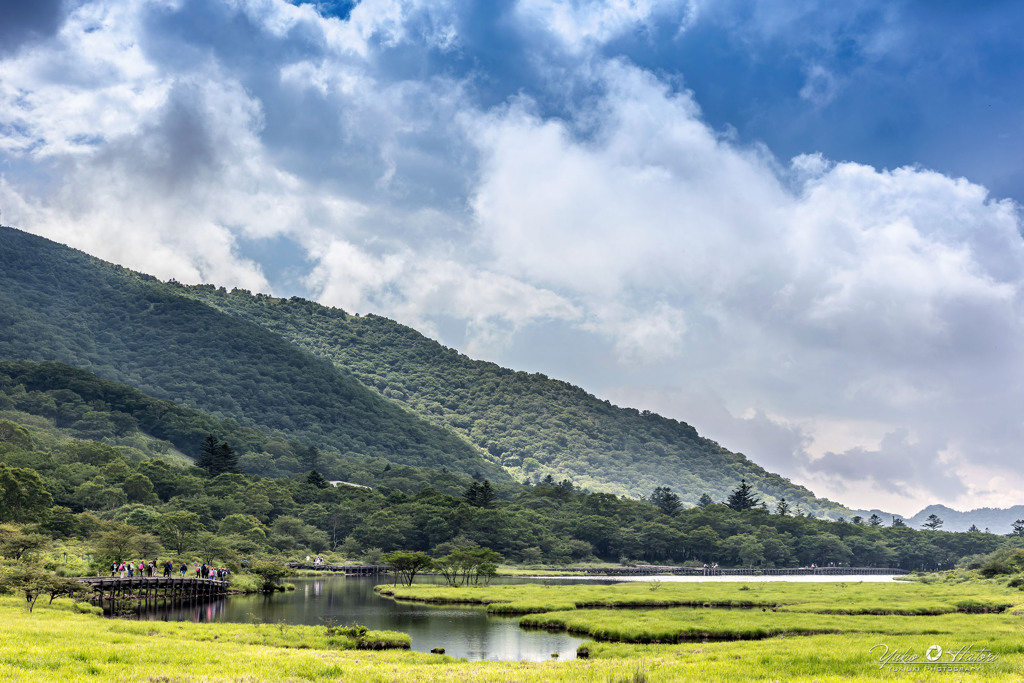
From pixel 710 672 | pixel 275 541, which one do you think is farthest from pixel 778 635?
pixel 275 541

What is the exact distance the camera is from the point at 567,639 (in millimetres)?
48688

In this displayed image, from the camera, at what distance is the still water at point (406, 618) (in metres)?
44.4

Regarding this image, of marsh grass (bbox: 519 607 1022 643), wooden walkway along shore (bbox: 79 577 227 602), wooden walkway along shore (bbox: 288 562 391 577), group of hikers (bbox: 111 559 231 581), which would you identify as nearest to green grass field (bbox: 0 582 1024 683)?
marsh grass (bbox: 519 607 1022 643)

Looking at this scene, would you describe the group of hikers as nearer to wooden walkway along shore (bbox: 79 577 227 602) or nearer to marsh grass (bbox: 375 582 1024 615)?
wooden walkway along shore (bbox: 79 577 227 602)

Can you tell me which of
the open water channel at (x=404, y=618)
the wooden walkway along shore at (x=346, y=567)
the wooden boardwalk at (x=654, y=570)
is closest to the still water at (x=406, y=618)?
the open water channel at (x=404, y=618)

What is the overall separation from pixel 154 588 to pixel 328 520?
72.3 m

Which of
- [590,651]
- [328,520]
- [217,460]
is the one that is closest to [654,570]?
[328,520]

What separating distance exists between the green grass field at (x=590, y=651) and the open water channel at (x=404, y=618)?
317cm

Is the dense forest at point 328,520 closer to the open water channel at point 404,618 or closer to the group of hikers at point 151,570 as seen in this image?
the group of hikers at point 151,570

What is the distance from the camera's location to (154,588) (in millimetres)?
66125

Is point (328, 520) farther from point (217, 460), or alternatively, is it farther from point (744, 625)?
point (744, 625)

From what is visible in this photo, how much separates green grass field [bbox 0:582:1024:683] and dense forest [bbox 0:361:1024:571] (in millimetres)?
37018

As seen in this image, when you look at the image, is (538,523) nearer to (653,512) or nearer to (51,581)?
(653,512)

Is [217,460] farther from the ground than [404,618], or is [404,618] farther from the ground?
[217,460]
